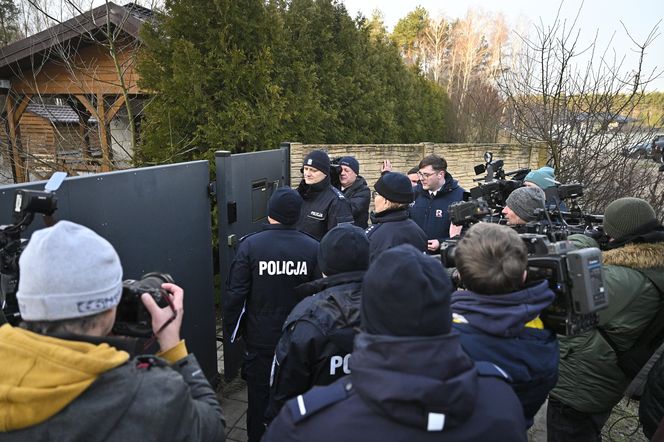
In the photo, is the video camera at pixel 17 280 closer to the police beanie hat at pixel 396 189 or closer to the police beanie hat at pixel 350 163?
the police beanie hat at pixel 396 189

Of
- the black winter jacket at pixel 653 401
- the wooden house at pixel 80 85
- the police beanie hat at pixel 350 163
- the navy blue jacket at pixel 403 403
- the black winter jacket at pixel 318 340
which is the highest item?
the wooden house at pixel 80 85

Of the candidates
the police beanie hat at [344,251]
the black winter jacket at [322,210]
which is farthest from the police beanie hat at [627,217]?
the black winter jacket at [322,210]

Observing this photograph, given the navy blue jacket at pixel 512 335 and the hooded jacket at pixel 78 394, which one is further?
the navy blue jacket at pixel 512 335

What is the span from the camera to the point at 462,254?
1.91m

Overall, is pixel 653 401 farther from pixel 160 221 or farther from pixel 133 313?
pixel 160 221

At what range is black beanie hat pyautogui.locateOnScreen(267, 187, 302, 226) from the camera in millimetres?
3199

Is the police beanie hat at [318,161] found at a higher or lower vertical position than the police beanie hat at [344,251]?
higher

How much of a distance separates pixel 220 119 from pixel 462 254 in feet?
14.6

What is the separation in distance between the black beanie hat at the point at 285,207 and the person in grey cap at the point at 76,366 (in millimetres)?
1829

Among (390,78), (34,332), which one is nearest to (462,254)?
(34,332)

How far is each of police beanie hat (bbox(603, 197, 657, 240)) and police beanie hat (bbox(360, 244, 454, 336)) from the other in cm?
199

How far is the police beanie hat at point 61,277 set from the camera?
1.26 metres

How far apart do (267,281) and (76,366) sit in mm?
2015

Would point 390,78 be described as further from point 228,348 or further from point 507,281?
point 507,281
